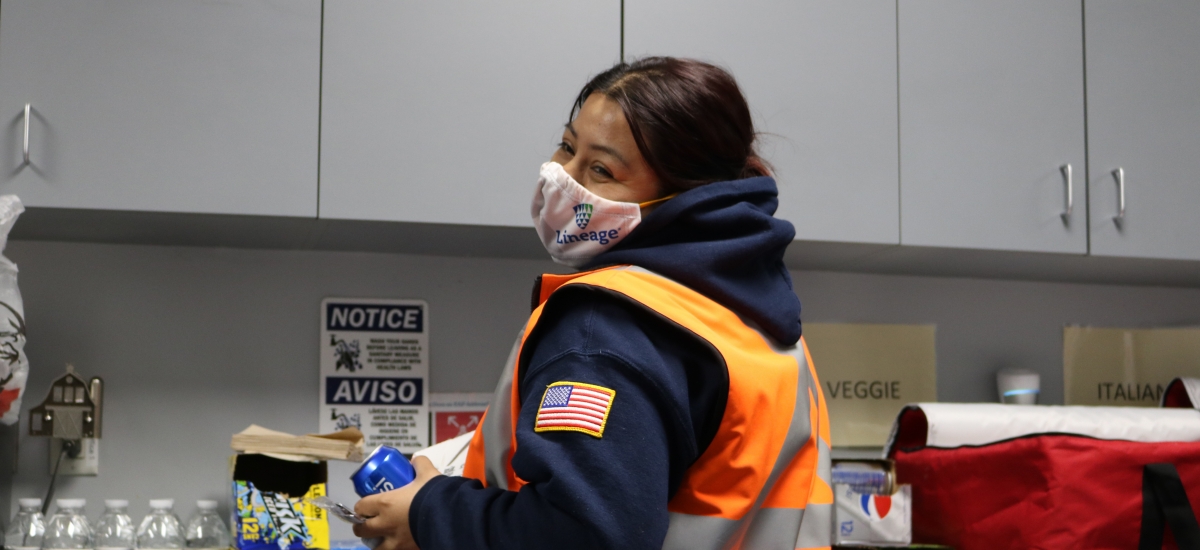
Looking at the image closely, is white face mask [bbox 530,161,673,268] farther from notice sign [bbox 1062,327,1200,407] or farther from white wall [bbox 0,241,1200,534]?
notice sign [bbox 1062,327,1200,407]

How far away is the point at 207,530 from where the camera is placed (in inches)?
64.1

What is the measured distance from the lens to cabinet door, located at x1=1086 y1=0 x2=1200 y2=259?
1.84 metres

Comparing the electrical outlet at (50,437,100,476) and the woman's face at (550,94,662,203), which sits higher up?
the woman's face at (550,94,662,203)

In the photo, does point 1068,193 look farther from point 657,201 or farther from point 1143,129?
point 657,201

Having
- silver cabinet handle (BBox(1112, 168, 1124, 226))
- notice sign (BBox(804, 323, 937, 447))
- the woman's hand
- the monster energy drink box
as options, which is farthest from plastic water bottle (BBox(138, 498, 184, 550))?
silver cabinet handle (BBox(1112, 168, 1124, 226))

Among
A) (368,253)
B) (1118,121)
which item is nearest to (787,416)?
(368,253)

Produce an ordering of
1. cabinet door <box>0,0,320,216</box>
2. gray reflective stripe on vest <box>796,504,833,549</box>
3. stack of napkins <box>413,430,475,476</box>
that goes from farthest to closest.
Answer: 1. cabinet door <box>0,0,320,216</box>
2. stack of napkins <box>413,430,475,476</box>
3. gray reflective stripe on vest <box>796,504,833,549</box>

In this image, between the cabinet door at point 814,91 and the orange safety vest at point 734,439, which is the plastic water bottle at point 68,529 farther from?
the cabinet door at point 814,91

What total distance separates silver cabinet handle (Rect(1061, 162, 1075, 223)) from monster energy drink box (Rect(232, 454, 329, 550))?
4.46 feet

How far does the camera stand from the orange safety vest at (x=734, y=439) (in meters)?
0.83

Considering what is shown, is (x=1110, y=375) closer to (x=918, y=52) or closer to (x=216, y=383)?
(x=918, y=52)

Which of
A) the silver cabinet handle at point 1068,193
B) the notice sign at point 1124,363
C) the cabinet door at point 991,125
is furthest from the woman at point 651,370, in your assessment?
the notice sign at point 1124,363

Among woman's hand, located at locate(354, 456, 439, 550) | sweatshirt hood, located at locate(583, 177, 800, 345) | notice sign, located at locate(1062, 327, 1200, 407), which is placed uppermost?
sweatshirt hood, located at locate(583, 177, 800, 345)

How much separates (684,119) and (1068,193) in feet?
3.75
